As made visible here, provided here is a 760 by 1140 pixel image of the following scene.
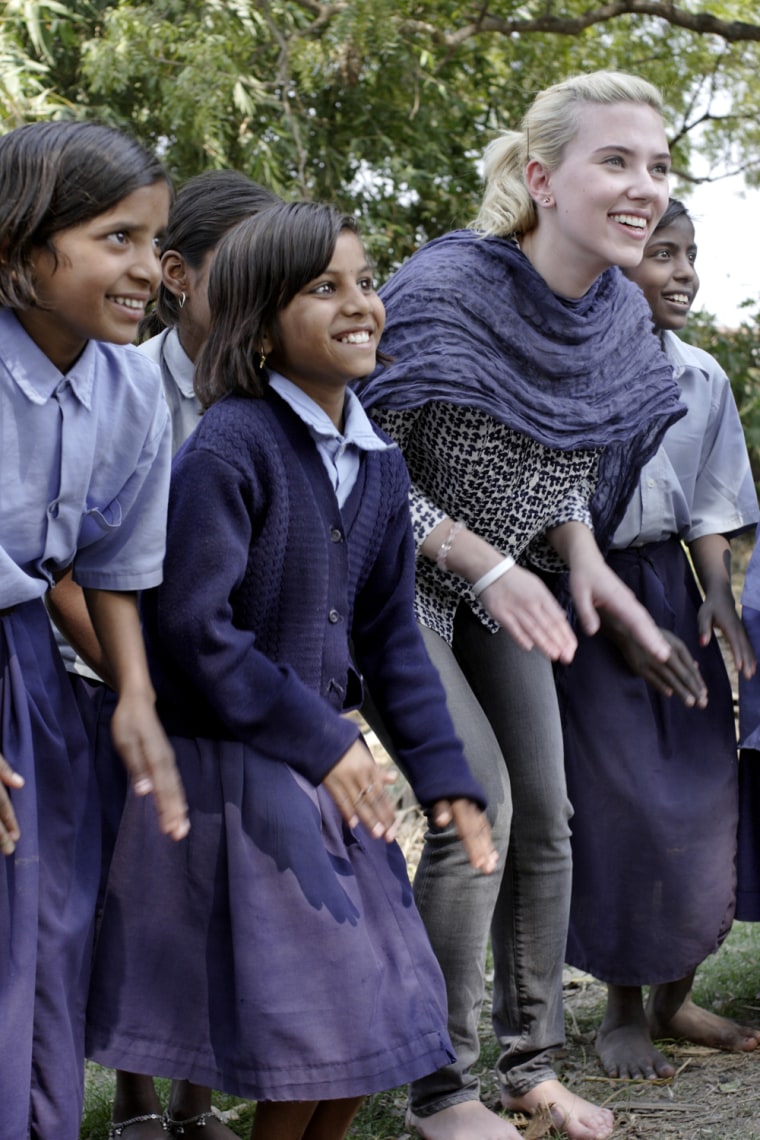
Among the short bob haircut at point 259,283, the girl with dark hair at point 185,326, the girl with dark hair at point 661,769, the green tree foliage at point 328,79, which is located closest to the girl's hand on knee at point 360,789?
the short bob haircut at point 259,283

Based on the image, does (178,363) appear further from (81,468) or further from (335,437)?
(81,468)

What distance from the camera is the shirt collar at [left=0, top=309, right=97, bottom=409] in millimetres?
2301

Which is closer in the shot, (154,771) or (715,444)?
(154,771)

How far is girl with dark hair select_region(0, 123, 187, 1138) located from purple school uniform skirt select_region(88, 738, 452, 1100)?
74mm

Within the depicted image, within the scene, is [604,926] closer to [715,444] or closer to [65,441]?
A: [715,444]

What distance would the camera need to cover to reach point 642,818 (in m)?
3.52

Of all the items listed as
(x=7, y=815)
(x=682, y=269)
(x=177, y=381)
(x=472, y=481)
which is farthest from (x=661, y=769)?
(x=7, y=815)

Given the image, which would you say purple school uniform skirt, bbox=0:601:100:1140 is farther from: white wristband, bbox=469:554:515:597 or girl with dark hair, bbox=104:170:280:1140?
white wristband, bbox=469:554:515:597

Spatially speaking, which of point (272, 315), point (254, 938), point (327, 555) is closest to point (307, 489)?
point (327, 555)

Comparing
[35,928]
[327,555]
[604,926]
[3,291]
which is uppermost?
[3,291]

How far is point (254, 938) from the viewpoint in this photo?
2.35m

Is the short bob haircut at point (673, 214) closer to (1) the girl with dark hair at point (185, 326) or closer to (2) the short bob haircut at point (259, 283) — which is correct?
(1) the girl with dark hair at point (185, 326)

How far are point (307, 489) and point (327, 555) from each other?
0.12 m

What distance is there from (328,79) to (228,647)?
598cm
